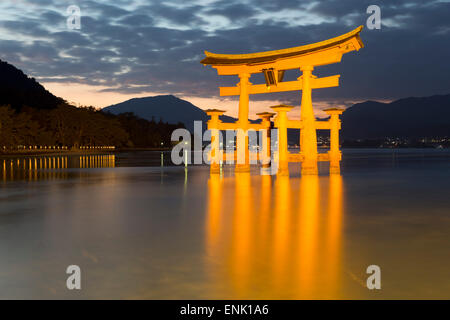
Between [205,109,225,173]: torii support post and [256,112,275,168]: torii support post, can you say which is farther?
[256,112,275,168]: torii support post

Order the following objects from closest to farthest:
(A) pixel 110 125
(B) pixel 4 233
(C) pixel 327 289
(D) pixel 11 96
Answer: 1. (C) pixel 327 289
2. (B) pixel 4 233
3. (A) pixel 110 125
4. (D) pixel 11 96

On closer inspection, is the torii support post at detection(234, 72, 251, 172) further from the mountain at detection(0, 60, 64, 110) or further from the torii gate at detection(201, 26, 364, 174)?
the mountain at detection(0, 60, 64, 110)

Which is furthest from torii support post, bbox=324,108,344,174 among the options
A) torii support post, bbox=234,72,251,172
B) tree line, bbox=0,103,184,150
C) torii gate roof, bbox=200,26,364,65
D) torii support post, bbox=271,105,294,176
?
tree line, bbox=0,103,184,150

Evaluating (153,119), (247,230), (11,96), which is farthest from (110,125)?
(247,230)

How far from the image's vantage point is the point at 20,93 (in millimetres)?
A: 92125

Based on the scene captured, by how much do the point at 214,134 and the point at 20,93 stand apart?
283 feet

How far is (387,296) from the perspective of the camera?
3666 mm

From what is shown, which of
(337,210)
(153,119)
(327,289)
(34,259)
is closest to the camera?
(327,289)

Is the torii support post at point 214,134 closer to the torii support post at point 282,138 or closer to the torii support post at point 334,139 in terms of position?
the torii support post at point 282,138

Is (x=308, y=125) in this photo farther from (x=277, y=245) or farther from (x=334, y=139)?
(x=277, y=245)

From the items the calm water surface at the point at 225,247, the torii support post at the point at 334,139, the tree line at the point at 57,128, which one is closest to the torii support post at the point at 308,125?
the torii support post at the point at 334,139

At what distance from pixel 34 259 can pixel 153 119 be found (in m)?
113

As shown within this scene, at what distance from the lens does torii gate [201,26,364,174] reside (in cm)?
1773
